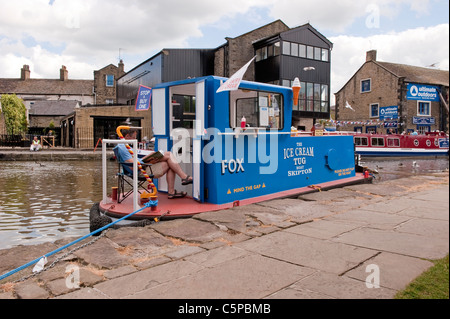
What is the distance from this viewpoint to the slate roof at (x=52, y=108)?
5162 centimetres

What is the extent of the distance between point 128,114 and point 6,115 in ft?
70.3

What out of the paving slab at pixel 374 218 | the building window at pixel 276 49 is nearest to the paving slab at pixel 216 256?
the paving slab at pixel 374 218

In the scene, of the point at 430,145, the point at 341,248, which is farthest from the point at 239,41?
the point at 341,248

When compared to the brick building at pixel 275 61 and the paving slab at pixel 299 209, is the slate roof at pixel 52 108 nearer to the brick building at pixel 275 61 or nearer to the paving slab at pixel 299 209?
the brick building at pixel 275 61

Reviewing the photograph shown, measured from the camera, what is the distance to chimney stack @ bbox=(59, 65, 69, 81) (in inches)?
2483

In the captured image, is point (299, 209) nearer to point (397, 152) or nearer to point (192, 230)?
point (192, 230)

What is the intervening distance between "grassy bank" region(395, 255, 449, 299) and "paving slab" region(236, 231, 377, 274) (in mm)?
625

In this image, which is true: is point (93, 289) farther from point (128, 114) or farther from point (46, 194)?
point (128, 114)

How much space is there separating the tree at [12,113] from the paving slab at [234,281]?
4856cm

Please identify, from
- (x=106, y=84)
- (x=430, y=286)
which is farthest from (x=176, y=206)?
(x=106, y=84)

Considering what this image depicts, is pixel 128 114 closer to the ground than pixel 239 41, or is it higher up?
closer to the ground

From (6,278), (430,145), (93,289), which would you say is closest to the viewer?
(93,289)

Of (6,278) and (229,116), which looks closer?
(6,278)

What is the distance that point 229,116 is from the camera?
675 cm
